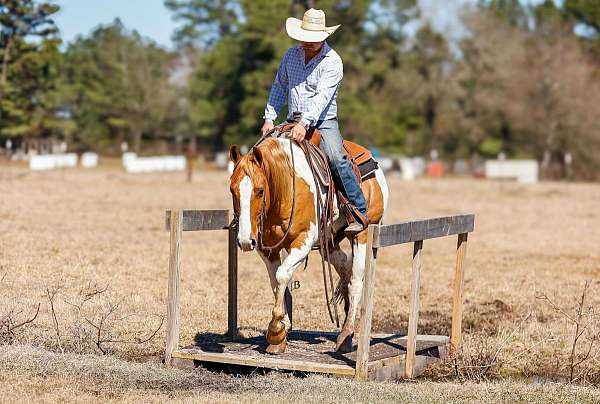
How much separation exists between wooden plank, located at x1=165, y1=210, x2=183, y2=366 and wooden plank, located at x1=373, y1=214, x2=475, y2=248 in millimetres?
1921

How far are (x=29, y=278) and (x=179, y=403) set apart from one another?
5.93 m

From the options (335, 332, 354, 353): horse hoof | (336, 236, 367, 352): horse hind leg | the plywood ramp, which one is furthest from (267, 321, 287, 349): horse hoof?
(336, 236, 367, 352): horse hind leg

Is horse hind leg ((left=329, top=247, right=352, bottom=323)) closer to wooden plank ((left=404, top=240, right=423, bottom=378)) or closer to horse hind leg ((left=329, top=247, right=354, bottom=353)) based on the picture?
horse hind leg ((left=329, top=247, right=354, bottom=353))

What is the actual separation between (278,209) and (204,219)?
1.11m

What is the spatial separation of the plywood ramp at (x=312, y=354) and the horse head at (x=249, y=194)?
118 cm

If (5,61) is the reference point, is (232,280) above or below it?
below

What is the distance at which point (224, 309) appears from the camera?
1236 centimetres

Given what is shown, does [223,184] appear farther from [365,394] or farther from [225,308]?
[365,394]

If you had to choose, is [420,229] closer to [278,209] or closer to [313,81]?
[278,209]

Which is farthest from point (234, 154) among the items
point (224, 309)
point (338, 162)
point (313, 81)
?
point (224, 309)

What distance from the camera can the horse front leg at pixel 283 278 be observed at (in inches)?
342

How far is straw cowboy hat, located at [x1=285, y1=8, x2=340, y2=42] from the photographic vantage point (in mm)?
9133

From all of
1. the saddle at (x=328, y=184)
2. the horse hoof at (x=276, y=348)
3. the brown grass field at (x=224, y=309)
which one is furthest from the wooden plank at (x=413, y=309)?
the horse hoof at (x=276, y=348)

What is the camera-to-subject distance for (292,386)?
805 centimetres
